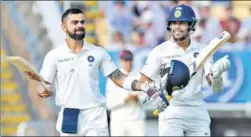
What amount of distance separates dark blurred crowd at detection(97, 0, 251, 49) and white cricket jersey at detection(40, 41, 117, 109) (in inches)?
195

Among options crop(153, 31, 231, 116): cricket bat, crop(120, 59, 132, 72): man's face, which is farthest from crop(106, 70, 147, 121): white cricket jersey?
crop(153, 31, 231, 116): cricket bat

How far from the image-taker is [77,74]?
30.4 feet

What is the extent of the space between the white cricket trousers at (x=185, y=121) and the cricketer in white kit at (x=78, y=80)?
614mm

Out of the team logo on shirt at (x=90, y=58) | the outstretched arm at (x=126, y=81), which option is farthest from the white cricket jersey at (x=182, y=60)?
the team logo on shirt at (x=90, y=58)

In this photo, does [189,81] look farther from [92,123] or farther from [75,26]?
[75,26]

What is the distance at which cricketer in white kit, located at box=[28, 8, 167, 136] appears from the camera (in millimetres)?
9258

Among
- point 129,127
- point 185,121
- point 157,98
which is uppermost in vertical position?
point 157,98

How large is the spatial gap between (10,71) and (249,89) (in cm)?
450

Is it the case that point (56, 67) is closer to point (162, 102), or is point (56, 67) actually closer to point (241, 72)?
point (162, 102)

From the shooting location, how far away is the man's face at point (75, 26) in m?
9.32

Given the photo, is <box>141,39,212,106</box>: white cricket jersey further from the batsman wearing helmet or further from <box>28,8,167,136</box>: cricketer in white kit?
<box>28,8,167,136</box>: cricketer in white kit

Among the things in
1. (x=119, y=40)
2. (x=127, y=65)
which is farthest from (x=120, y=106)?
(x=119, y=40)

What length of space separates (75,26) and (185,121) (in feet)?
4.77

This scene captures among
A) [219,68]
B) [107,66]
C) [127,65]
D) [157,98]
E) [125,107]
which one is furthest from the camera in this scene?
[125,107]
